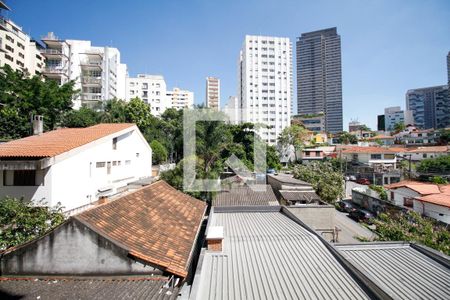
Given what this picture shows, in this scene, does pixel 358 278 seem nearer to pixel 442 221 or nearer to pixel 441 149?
pixel 442 221

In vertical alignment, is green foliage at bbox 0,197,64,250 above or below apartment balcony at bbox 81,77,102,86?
below

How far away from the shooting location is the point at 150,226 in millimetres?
6711

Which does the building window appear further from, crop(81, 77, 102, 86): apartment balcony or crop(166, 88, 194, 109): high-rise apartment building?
crop(166, 88, 194, 109): high-rise apartment building

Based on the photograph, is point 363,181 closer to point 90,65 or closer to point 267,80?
point 267,80

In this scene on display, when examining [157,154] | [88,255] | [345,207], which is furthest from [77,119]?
[345,207]

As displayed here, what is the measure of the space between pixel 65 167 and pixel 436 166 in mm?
44735

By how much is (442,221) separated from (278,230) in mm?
14618

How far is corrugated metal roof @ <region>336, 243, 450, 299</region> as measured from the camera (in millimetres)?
4454

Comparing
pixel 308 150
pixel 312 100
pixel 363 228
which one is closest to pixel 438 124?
pixel 312 100

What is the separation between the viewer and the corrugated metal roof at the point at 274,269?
4461 mm

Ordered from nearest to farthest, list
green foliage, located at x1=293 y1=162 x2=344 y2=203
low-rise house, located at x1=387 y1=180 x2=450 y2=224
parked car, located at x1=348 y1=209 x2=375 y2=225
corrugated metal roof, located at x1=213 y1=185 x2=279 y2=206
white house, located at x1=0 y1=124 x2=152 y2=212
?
white house, located at x1=0 y1=124 x2=152 y2=212, corrugated metal roof, located at x1=213 y1=185 x2=279 y2=206, low-rise house, located at x1=387 y1=180 x2=450 y2=224, parked car, located at x1=348 y1=209 x2=375 y2=225, green foliage, located at x1=293 y1=162 x2=344 y2=203

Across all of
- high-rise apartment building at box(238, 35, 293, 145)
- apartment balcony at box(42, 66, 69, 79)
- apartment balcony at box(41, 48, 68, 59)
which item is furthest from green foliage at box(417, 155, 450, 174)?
apartment balcony at box(41, 48, 68, 59)

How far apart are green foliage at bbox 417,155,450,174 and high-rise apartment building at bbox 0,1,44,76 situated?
6147 cm

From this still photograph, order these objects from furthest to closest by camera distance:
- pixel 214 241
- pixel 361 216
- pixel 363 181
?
pixel 363 181 → pixel 361 216 → pixel 214 241
